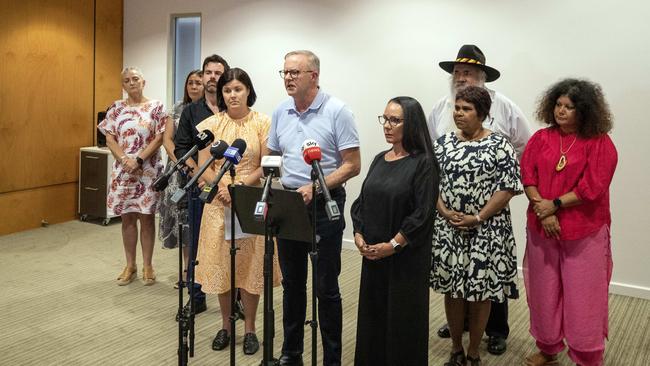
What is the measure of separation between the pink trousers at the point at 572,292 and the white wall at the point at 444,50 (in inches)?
65.5

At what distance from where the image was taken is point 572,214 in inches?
122

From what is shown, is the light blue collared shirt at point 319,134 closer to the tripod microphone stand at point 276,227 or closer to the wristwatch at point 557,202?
the tripod microphone stand at point 276,227

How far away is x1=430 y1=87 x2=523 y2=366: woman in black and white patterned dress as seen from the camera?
9.95ft

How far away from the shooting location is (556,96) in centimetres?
316

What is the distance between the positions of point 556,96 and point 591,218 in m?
0.63

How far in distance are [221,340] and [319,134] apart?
1343 millimetres

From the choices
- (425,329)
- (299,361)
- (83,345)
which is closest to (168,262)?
(83,345)

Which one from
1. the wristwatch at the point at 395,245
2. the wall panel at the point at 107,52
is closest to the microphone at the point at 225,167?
the wristwatch at the point at 395,245

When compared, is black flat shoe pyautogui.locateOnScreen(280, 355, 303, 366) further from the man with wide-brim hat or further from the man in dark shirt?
the man with wide-brim hat

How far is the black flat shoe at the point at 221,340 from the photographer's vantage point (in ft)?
11.5

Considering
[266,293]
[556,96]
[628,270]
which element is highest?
[556,96]

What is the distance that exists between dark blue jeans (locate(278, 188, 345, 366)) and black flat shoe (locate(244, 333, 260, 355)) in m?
0.32

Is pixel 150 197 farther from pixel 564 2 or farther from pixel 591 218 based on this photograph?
pixel 564 2

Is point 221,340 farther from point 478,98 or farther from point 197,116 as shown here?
point 478,98
